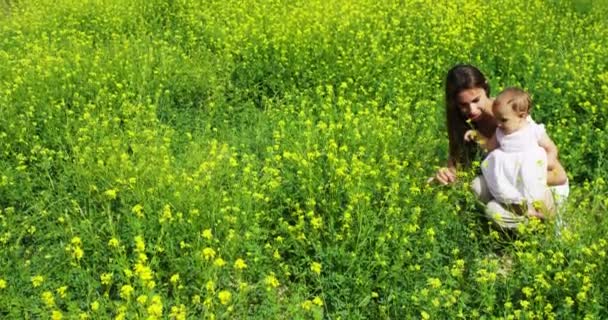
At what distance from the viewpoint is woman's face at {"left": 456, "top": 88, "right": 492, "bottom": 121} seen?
401 centimetres

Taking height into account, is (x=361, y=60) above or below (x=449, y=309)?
above

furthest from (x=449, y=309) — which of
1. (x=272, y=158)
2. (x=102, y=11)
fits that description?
(x=102, y=11)

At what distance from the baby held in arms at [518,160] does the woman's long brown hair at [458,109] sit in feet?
1.12

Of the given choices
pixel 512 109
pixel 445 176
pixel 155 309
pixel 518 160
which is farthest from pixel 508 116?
pixel 155 309

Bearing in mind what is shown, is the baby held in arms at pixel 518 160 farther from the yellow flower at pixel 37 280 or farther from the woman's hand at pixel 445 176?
the yellow flower at pixel 37 280

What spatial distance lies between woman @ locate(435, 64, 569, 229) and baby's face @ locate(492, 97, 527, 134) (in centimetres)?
24

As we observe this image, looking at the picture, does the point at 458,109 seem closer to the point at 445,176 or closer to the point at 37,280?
the point at 445,176

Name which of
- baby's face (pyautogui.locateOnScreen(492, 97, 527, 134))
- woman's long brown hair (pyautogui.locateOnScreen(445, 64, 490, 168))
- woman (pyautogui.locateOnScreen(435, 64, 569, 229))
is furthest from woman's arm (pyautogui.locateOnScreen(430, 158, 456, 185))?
baby's face (pyautogui.locateOnScreen(492, 97, 527, 134))

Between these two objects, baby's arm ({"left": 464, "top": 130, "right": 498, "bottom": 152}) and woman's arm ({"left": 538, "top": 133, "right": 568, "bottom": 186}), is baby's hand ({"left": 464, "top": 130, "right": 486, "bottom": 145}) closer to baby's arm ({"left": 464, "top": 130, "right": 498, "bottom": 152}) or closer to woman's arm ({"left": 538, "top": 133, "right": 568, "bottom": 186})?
baby's arm ({"left": 464, "top": 130, "right": 498, "bottom": 152})

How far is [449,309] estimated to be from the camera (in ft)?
9.45

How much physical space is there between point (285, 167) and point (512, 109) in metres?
1.44

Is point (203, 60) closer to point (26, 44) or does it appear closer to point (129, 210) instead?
point (26, 44)

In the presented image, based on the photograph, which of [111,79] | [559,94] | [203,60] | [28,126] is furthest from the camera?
[203,60]

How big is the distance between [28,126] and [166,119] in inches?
43.4
